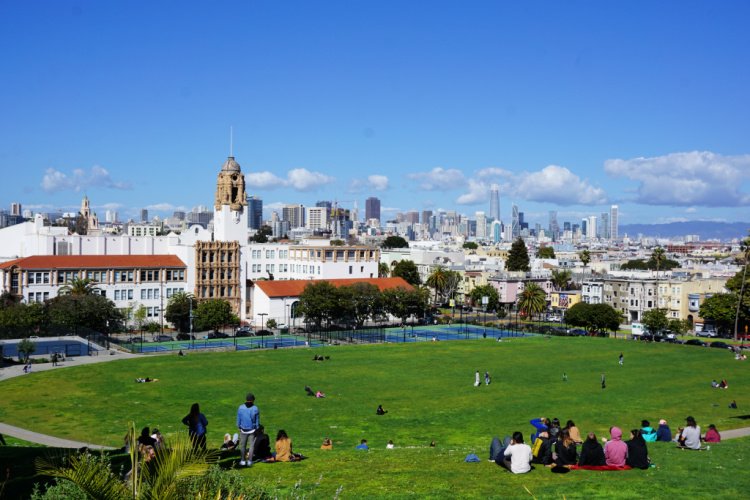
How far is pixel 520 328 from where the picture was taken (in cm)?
9994

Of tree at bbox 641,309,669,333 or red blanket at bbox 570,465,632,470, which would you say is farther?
tree at bbox 641,309,669,333

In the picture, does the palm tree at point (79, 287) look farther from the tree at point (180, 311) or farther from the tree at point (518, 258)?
the tree at point (518, 258)

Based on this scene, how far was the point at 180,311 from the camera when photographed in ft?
304

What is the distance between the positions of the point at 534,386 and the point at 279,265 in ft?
242

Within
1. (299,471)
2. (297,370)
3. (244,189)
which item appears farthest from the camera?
(244,189)

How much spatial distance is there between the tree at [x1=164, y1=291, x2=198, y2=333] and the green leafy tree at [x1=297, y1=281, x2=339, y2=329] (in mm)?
13111

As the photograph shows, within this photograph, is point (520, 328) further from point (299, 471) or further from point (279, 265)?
point (299, 471)

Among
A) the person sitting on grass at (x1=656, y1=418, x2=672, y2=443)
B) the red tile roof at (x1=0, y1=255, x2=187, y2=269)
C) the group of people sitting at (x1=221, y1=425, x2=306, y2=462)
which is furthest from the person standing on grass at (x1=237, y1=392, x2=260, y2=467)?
the red tile roof at (x1=0, y1=255, x2=187, y2=269)

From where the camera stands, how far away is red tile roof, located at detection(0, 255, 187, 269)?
300 feet

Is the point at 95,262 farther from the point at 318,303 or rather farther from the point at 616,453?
the point at 616,453

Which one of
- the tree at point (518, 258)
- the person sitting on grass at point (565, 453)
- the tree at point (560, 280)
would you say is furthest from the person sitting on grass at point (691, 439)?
the tree at point (518, 258)

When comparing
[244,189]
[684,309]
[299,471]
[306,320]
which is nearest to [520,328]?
[306,320]

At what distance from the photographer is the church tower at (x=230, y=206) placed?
11131 cm

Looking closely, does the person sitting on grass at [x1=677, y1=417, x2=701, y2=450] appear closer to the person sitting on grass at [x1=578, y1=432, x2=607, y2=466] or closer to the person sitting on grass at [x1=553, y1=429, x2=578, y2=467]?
the person sitting on grass at [x1=578, y1=432, x2=607, y2=466]
